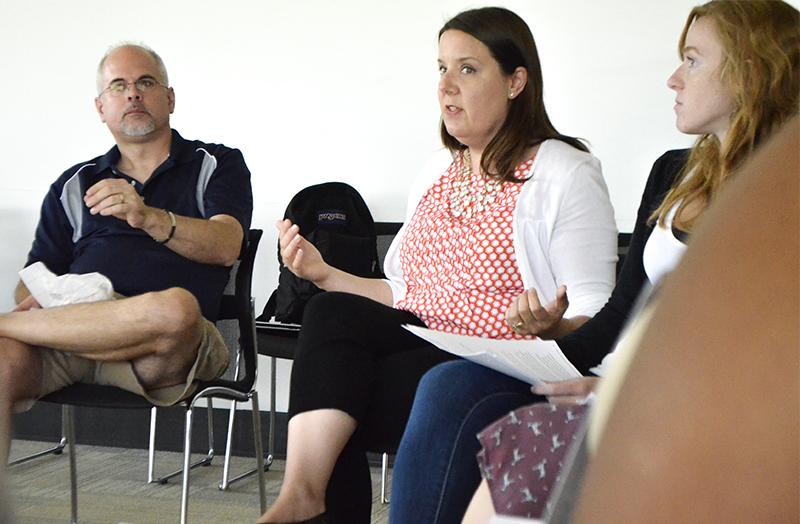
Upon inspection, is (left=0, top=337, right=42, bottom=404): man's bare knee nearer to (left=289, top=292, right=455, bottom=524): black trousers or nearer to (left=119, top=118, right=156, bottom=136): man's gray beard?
(left=119, top=118, right=156, bottom=136): man's gray beard

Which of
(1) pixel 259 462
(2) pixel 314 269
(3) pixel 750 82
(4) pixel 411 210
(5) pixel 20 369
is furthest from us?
(1) pixel 259 462

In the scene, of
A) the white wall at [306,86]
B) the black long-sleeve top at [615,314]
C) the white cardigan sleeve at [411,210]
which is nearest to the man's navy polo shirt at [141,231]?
the white cardigan sleeve at [411,210]

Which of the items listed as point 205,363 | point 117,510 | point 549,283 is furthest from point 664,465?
point 117,510

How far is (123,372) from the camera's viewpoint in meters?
2.56

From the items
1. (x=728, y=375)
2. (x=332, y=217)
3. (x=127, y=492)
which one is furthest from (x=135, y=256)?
(x=728, y=375)

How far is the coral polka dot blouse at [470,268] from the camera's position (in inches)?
78.2

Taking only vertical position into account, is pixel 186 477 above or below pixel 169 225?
below

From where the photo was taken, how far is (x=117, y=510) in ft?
10.3

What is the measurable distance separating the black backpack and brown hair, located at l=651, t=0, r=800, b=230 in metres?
1.76

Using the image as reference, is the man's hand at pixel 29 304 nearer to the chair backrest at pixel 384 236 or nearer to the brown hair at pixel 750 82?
the chair backrest at pixel 384 236

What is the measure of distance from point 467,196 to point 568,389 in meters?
0.74

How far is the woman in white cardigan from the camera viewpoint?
67.2 inches

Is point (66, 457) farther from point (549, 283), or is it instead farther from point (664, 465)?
point (664, 465)

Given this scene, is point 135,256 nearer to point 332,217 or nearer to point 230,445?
point 332,217
